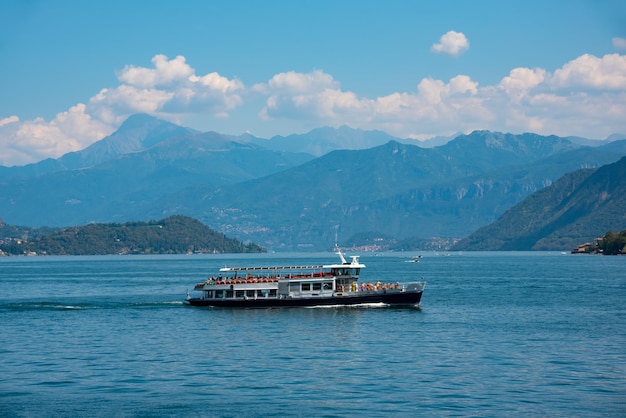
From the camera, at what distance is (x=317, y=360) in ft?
262

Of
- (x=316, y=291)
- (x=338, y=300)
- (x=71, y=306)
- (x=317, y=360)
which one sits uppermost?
(x=316, y=291)

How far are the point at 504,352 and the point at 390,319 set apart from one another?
31340 mm

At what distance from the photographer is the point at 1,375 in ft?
238

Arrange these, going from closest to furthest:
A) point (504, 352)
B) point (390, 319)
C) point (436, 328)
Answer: point (504, 352) < point (436, 328) < point (390, 319)

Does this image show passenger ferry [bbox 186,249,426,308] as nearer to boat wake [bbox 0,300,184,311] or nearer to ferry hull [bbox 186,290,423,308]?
ferry hull [bbox 186,290,423,308]

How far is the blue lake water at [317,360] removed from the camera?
61031mm

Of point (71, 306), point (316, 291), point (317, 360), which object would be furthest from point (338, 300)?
point (317, 360)

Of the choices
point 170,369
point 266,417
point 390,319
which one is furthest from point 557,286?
point 266,417

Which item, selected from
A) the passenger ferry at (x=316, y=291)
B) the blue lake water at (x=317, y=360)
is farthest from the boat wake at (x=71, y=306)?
the passenger ferry at (x=316, y=291)

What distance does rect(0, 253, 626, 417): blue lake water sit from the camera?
200 ft

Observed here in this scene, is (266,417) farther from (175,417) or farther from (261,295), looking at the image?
(261,295)

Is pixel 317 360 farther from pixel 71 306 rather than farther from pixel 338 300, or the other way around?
pixel 71 306

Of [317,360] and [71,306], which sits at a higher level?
[71,306]

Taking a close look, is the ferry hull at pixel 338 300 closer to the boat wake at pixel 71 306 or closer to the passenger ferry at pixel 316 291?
the passenger ferry at pixel 316 291
